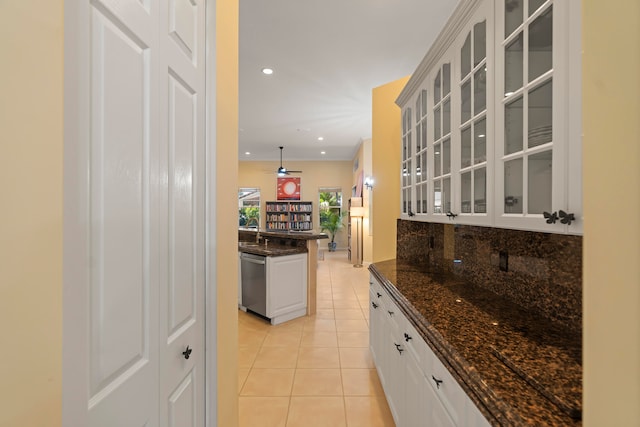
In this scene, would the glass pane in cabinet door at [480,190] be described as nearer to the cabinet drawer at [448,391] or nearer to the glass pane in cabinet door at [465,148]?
the glass pane in cabinet door at [465,148]

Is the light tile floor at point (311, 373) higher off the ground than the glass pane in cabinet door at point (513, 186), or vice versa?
the glass pane in cabinet door at point (513, 186)

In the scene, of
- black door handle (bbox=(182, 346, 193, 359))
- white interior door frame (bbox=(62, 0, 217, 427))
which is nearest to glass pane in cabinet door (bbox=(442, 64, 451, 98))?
white interior door frame (bbox=(62, 0, 217, 427))

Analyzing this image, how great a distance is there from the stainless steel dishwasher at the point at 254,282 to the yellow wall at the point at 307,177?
254 inches

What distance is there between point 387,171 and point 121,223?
11.9 ft

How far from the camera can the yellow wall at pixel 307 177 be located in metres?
10.4

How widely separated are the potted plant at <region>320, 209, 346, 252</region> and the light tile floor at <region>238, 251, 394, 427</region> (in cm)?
587

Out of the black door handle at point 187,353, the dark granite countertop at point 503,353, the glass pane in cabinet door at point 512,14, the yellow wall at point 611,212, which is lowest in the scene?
the black door handle at point 187,353

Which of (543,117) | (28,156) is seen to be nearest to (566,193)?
(543,117)

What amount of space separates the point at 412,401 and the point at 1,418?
1518 mm

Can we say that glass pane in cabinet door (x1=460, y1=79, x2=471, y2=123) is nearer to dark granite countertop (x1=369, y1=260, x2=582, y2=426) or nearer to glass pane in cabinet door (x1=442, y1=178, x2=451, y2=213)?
glass pane in cabinet door (x1=442, y1=178, x2=451, y2=213)

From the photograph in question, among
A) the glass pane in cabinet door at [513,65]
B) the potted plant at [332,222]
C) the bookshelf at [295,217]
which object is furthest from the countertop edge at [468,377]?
the bookshelf at [295,217]

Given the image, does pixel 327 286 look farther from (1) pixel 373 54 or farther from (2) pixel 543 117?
(2) pixel 543 117

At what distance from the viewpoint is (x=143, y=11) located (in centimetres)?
81

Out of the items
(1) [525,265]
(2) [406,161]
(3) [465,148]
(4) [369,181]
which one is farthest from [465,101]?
(4) [369,181]
